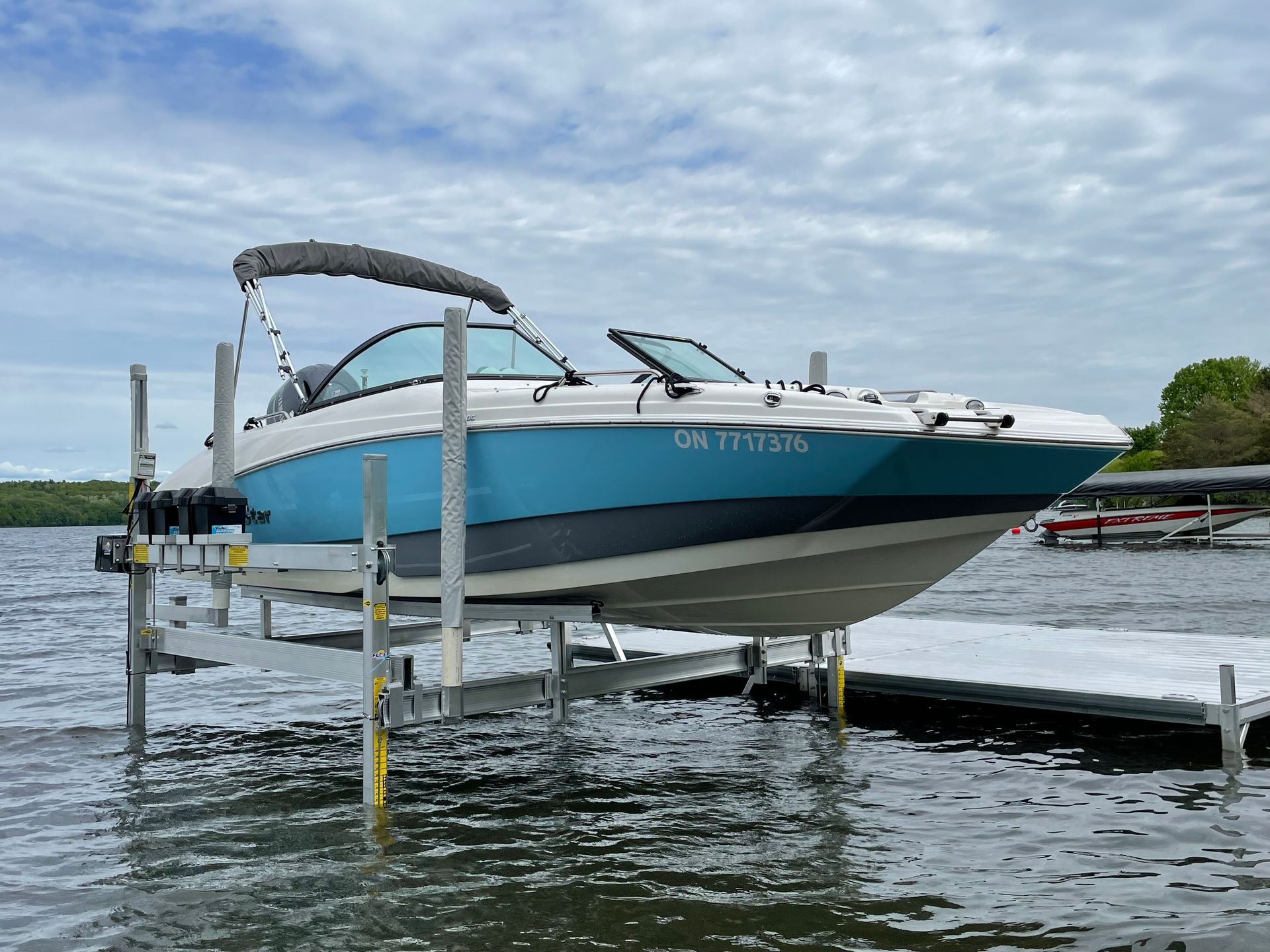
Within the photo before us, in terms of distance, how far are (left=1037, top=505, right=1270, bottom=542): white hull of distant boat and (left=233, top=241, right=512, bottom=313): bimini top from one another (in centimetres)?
3199

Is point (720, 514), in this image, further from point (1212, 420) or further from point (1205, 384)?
point (1205, 384)

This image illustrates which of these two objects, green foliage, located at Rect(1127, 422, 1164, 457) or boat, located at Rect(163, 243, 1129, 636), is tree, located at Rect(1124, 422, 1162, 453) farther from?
boat, located at Rect(163, 243, 1129, 636)

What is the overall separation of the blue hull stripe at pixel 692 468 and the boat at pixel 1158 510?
25.4m

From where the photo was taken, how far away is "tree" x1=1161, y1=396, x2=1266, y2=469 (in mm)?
48375

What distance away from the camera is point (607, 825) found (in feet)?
16.7

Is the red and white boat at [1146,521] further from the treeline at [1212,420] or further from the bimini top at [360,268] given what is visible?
the bimini top at [360,268]

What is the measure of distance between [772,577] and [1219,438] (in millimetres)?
52406

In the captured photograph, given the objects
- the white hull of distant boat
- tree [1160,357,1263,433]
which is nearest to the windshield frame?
the white hull of distant boat

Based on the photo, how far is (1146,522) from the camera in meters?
34.8

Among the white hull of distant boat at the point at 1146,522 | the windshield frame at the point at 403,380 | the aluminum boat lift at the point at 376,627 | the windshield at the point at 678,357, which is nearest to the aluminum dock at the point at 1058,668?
the aluminum boat lift at the point at 376,627

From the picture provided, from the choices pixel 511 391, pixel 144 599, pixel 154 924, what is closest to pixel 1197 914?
pixel 511 391

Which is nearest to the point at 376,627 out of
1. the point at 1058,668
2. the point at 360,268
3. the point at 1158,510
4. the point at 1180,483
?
the point at 360,268

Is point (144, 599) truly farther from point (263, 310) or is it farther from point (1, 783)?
point (263, 310)

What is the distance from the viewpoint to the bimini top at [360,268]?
694 cm
